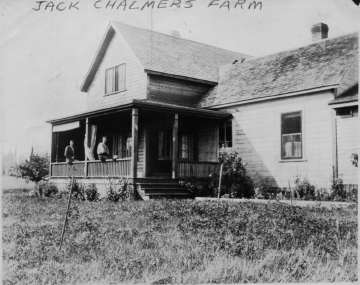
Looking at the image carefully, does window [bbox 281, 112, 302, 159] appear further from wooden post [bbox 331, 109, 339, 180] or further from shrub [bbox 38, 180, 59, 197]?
shrub [bbox 38, 180, 59, 197]

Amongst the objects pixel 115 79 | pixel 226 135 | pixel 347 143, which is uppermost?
pixel 115 79

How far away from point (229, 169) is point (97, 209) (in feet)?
19.6

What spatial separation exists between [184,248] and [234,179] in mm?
9167

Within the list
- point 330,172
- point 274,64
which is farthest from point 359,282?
point 274,64

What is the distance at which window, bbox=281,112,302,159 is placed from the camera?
14.8 meters

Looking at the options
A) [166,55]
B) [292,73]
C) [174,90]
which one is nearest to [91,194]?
[174,90]

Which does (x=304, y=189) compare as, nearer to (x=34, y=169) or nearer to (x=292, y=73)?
(x=292, y=73)

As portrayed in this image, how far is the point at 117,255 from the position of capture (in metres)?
6.22

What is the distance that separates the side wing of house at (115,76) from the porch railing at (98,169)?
2.94 metres

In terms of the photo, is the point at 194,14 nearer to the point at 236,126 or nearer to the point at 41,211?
the point at 41,211

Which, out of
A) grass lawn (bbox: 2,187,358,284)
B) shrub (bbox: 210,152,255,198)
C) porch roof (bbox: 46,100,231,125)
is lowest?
grass lawn (bbox: 2,187,358,284)

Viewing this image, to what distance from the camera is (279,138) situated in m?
15.3

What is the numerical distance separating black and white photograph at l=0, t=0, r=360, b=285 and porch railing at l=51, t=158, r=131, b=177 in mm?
71

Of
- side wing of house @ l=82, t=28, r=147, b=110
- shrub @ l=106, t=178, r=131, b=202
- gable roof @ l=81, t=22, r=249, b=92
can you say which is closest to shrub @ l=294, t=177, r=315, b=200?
shrub @ l=106, t=178, r=131, b=202
